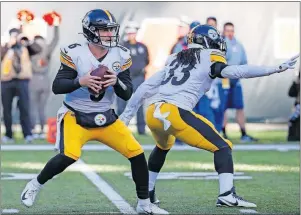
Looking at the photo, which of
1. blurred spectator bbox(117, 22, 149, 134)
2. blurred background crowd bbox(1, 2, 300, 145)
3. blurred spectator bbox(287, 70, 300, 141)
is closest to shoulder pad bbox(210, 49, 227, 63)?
blurred spectator bbox(287, 70, 300, 141)

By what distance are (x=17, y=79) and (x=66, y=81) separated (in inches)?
295

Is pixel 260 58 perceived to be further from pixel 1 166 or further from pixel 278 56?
pixel 1 166

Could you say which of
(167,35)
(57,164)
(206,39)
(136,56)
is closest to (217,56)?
(206,39)

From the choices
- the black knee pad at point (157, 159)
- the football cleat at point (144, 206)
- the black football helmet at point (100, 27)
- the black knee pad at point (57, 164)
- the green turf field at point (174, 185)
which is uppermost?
the black football helmet at point (100, 27)

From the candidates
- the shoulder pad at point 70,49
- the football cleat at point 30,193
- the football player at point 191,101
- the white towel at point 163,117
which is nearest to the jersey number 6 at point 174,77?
the football player at point 191,101

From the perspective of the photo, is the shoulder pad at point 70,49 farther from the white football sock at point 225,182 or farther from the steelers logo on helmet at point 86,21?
the white football sock at point 225,182

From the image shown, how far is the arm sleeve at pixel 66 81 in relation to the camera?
679cm

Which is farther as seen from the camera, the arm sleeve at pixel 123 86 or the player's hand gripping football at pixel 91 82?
the arm sleeve at pixel 123 86

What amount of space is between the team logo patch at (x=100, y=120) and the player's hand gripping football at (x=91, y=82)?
0.91 ft

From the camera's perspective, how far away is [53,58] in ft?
57.6

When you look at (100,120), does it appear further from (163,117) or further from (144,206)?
(144,206)

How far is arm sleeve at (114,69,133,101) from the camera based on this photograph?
6.85 m

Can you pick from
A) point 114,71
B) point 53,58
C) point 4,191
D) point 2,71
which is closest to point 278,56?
point 53,58

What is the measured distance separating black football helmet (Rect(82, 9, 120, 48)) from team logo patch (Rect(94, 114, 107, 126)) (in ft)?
1.64
